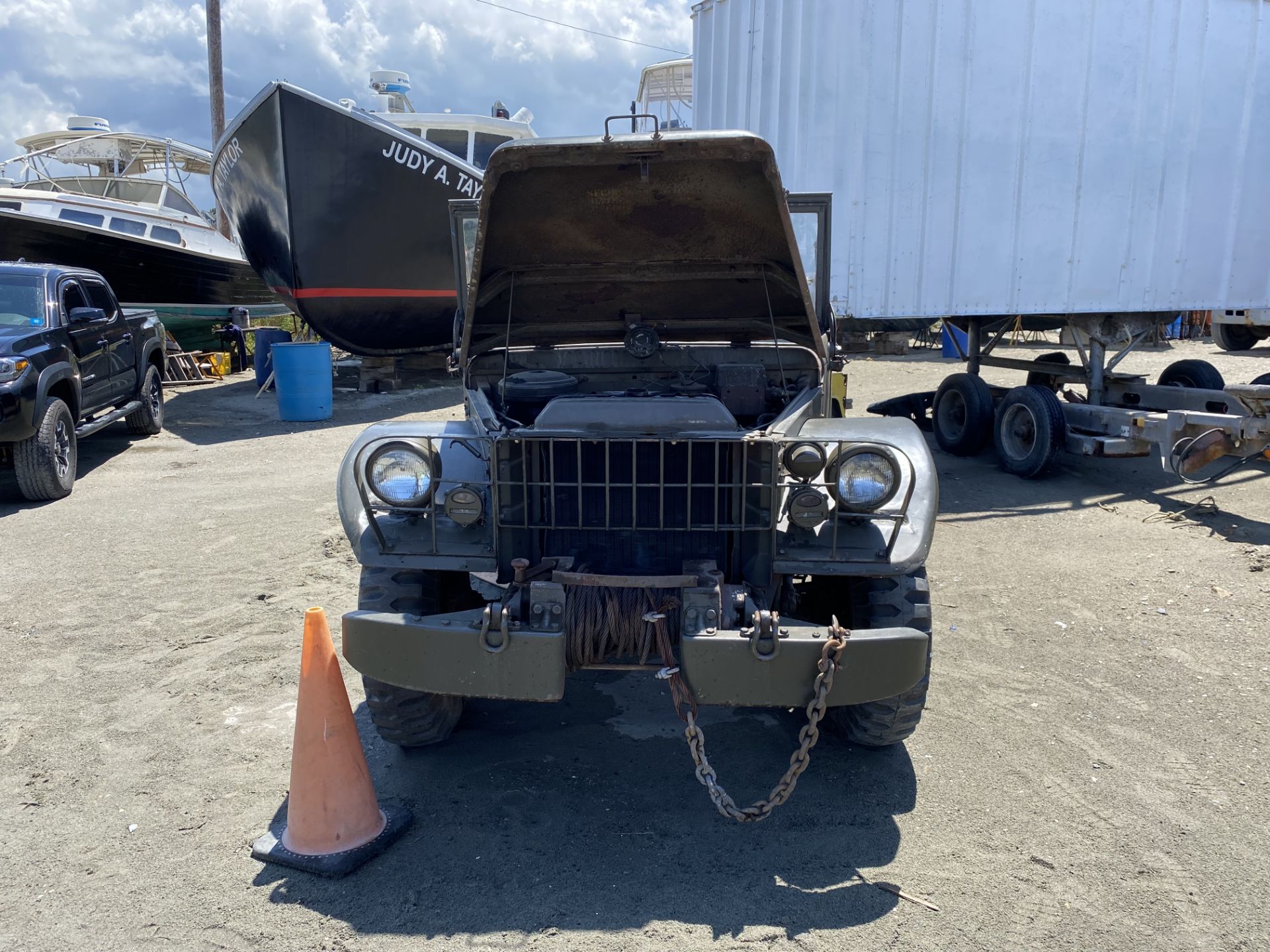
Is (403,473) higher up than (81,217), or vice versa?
(81,217)

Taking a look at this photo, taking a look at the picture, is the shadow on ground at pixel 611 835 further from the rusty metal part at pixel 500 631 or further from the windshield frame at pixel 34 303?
the windshield frame at pixel 34 303

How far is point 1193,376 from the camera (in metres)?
9.17

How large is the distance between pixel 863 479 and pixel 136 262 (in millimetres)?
15927

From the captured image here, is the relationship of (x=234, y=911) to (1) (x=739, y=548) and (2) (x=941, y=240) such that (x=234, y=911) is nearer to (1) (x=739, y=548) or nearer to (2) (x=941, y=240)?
(1) (x=739, y=548)

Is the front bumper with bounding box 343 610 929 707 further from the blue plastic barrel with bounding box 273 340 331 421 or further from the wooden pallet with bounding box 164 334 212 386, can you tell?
the wooden pallet with bounding box 164 334 212 386

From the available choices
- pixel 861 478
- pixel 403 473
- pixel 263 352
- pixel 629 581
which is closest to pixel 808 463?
pixel 861 478

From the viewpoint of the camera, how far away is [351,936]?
2.57m

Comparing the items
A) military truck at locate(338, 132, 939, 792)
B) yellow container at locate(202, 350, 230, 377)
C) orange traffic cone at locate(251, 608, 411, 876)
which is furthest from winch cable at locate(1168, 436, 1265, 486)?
yellow container at locate(202, 350, 230, 377)

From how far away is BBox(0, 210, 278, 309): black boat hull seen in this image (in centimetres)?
1420

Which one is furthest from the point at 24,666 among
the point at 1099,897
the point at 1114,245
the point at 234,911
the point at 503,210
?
the point at 1114,245

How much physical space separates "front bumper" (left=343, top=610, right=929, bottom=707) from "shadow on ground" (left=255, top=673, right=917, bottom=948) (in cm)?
55

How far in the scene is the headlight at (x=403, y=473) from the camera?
130 inches

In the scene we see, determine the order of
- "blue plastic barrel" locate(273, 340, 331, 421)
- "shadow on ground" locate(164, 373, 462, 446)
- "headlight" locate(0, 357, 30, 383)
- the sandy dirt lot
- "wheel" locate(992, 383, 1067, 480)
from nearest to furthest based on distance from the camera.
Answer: the sandy dirt lot, "headlight" locate(0, 357, 30, 383), "wheel" locate(992, 383, 1067, 480), "shadow on ground" locate(164, 373, 462, 446), "blue plastic barrel" locate(273, 340, 331, 421)

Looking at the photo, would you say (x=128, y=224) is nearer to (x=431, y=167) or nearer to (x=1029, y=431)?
(x=431, y=167)
